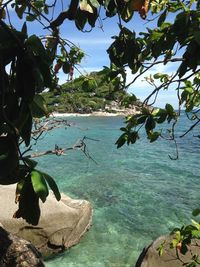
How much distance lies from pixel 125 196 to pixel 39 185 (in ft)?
40.0

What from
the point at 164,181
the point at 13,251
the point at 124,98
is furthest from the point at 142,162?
the point at 124,98

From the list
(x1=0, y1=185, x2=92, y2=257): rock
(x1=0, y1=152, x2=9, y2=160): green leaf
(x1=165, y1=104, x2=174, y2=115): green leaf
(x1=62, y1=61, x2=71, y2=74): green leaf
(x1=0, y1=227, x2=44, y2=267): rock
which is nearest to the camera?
(x1=0, y1=152, x2=9, y2=160): green leaf

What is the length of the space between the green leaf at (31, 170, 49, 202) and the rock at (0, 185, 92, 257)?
22.7ft

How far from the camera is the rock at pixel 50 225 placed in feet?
26.0

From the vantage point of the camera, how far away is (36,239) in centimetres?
795

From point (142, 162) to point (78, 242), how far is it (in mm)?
12928

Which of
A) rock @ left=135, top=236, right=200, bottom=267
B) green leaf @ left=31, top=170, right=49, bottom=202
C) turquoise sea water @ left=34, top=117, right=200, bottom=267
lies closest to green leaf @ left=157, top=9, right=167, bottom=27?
green leaf @ left=31, top=170, right=49, bottom=202

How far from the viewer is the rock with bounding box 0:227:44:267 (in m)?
4.11

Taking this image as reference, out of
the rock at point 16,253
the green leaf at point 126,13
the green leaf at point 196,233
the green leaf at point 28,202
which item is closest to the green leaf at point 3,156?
the green leaf at point 28,202

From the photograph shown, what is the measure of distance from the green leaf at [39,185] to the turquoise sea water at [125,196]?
17.3 ft

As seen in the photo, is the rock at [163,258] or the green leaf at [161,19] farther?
the rock at [163,258]

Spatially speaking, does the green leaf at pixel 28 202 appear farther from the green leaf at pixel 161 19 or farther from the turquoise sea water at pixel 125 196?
the turquoise sea water at pixel 125 196

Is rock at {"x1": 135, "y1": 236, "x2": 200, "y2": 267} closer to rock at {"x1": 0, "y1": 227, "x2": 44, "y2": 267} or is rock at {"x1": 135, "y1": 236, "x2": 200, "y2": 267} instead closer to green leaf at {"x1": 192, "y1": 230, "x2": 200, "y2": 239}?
rock at {"x1": 0, "y1": 227, "x2": 44, "y2": 267}

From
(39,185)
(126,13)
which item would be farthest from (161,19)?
(39,185)
